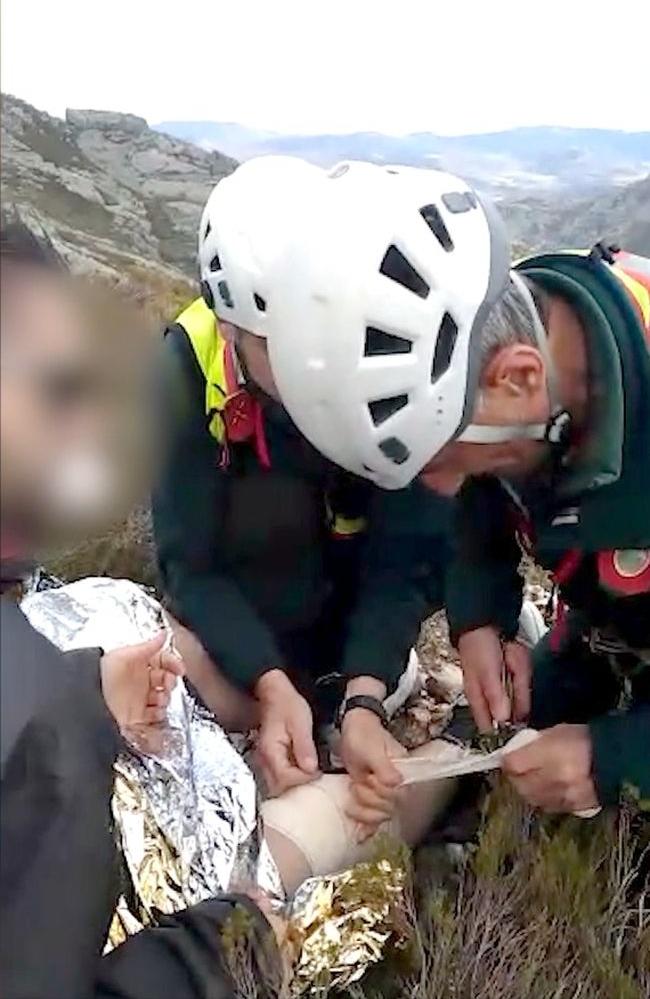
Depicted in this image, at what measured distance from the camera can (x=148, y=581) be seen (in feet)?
13.3

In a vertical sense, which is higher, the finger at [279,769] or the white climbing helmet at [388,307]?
the white climbing helmet at [388,307]

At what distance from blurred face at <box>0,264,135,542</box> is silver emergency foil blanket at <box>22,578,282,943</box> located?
1106 millimetres

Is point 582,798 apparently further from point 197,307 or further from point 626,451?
point 197,307

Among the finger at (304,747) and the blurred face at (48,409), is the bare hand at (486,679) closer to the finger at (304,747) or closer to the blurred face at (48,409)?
the finger at (304,747)

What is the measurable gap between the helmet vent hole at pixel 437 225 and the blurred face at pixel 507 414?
Result: 19 cm

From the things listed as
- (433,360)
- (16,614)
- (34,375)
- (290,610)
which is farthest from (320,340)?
(290,610)

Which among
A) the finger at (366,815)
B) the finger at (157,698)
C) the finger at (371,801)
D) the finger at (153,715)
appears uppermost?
the finger at (157,698)

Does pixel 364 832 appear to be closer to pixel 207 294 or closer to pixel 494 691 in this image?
pixel 494 691

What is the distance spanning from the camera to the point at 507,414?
2.16m

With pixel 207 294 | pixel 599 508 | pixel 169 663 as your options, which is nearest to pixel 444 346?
pixel 599 508

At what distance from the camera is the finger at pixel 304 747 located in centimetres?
282

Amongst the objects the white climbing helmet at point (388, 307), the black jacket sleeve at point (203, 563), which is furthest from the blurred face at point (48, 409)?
the black jacket sleeve at point (203, 563)

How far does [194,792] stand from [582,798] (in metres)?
0.73

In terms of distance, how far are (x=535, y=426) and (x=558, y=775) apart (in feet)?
2.28
